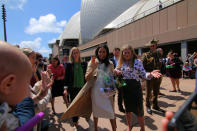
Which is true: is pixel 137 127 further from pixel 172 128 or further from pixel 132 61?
pixel 172 128

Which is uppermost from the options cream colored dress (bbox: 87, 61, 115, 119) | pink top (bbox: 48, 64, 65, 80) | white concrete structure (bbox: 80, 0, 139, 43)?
white concrete structure (bbox: 80, 0, 139, 43)

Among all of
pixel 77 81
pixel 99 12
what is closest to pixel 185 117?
pixel 77 81

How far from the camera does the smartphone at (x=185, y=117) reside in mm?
562

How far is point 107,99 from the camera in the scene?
2.58 metres

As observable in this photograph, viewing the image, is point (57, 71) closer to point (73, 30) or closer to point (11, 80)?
point (11, 80)

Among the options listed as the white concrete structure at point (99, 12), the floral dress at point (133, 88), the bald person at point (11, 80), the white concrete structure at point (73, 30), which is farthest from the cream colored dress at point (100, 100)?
the white concrete structure at point (73, 30)

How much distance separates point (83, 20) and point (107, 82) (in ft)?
139

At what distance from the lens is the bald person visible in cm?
70

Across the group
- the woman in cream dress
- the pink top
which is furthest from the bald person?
the pink top

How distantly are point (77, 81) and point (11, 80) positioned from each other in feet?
8.20

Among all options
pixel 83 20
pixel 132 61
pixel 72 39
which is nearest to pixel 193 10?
pixel 132 61

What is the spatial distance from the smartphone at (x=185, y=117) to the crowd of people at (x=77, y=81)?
81 centimetres

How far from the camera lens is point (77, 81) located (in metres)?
3.21

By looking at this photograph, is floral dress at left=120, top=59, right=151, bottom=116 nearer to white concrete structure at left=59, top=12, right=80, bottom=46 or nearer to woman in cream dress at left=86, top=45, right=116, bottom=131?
woman in cream dress at left=86, top=45, right=116, bottom=131
